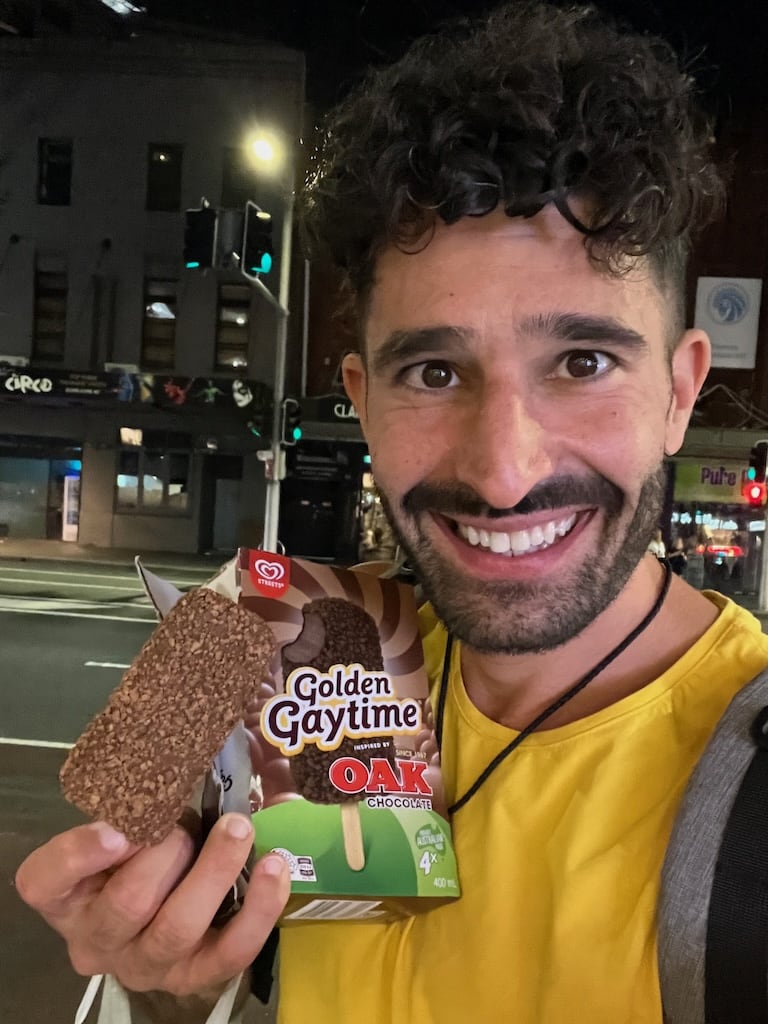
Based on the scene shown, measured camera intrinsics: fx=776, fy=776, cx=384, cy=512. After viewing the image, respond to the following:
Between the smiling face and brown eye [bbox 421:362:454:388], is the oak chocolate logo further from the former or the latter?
brown eye [bbox 421:362:454:388]

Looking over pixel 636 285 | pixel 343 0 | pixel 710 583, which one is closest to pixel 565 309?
pixel 636 285

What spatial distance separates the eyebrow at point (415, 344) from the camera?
3.95ft

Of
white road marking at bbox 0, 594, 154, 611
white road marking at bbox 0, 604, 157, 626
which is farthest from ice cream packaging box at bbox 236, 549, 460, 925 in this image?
white road marking at bbox 0, 594, 154, 611

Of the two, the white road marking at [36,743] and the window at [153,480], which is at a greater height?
the window at [153,480]

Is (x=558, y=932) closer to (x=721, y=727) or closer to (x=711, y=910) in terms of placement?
(x=711, y=910)

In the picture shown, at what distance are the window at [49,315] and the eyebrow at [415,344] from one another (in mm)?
16771

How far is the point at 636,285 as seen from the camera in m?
1.21

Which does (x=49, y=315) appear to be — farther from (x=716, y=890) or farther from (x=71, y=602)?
(x=716, y=890)

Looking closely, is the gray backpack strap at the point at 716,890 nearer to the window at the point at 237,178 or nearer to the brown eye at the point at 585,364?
the brown eye at the point at 585,364

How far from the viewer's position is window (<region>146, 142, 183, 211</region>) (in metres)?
16.2

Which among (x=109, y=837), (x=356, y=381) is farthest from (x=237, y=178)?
(x=109, y=837)

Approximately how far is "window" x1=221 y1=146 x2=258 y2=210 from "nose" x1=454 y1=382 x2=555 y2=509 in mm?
16211

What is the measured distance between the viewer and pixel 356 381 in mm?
1543

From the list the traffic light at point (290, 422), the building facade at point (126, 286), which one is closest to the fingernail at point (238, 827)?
the traffic light at point (290, 422)
